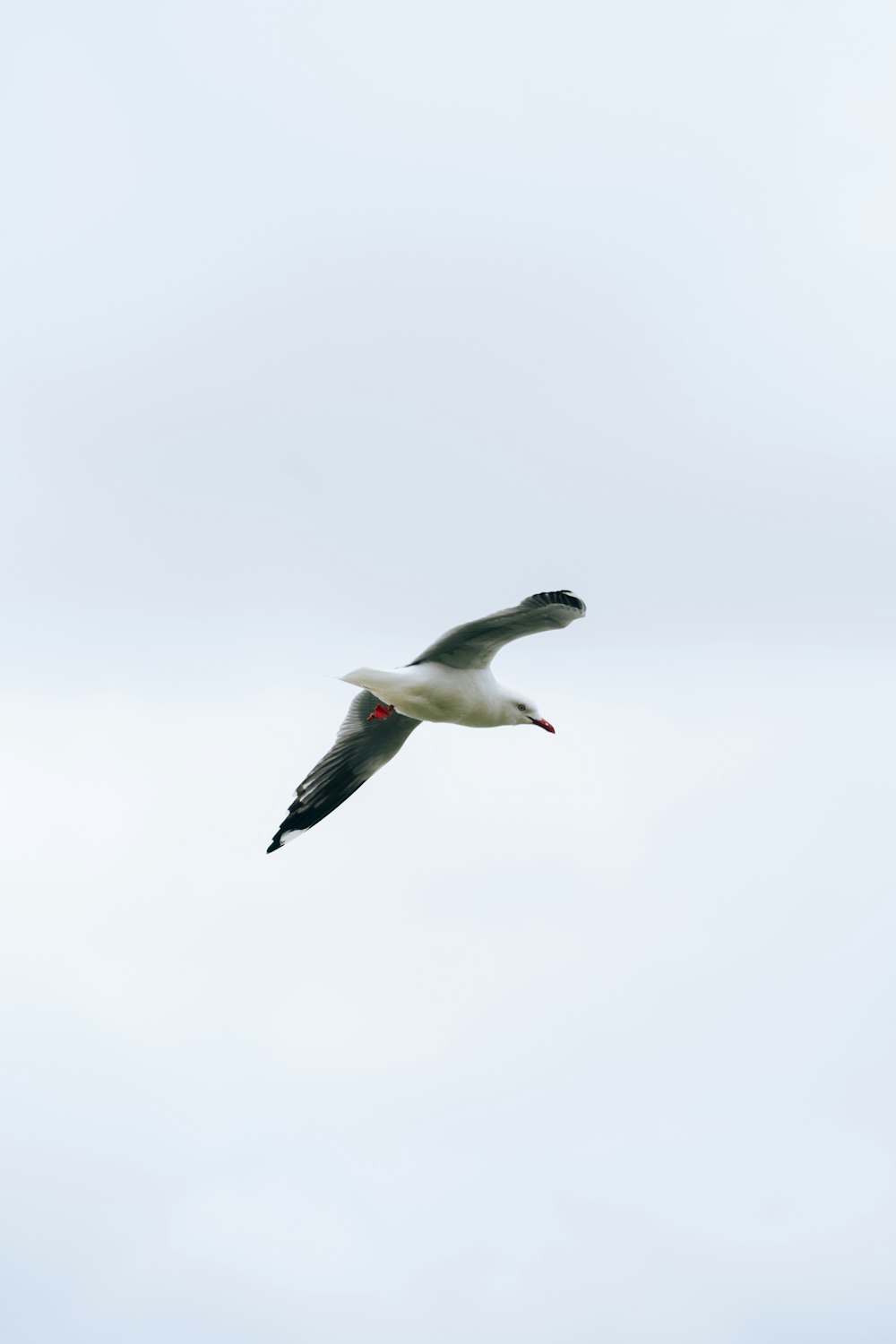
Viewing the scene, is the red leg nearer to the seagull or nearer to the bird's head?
the seagull

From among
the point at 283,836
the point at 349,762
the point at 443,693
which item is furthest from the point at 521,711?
the point at 283,836

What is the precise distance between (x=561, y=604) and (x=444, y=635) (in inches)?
39.4

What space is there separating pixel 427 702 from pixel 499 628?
859 mm

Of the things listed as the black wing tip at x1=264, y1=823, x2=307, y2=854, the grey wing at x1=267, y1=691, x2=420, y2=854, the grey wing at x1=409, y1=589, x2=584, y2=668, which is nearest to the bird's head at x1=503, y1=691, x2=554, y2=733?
the grey wing at x1=409, y1=589, x2=584, y2=668

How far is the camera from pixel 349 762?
16.4 meters

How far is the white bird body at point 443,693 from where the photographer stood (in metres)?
13.8

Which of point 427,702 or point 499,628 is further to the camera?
point 427,702

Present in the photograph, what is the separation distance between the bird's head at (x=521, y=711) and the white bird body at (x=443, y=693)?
1 centimetres

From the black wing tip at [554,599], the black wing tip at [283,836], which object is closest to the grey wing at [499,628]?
the black wing tip at [554,599]

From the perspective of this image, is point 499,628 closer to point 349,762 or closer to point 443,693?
point 443,693

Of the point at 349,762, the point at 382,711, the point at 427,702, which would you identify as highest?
the point at 349,762

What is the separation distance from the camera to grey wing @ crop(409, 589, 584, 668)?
519 inches

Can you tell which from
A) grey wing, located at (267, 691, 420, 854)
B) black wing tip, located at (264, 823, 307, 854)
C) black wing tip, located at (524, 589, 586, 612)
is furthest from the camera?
black wing tip, located at (264, 823, 307, 854)

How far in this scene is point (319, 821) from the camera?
16.8m
